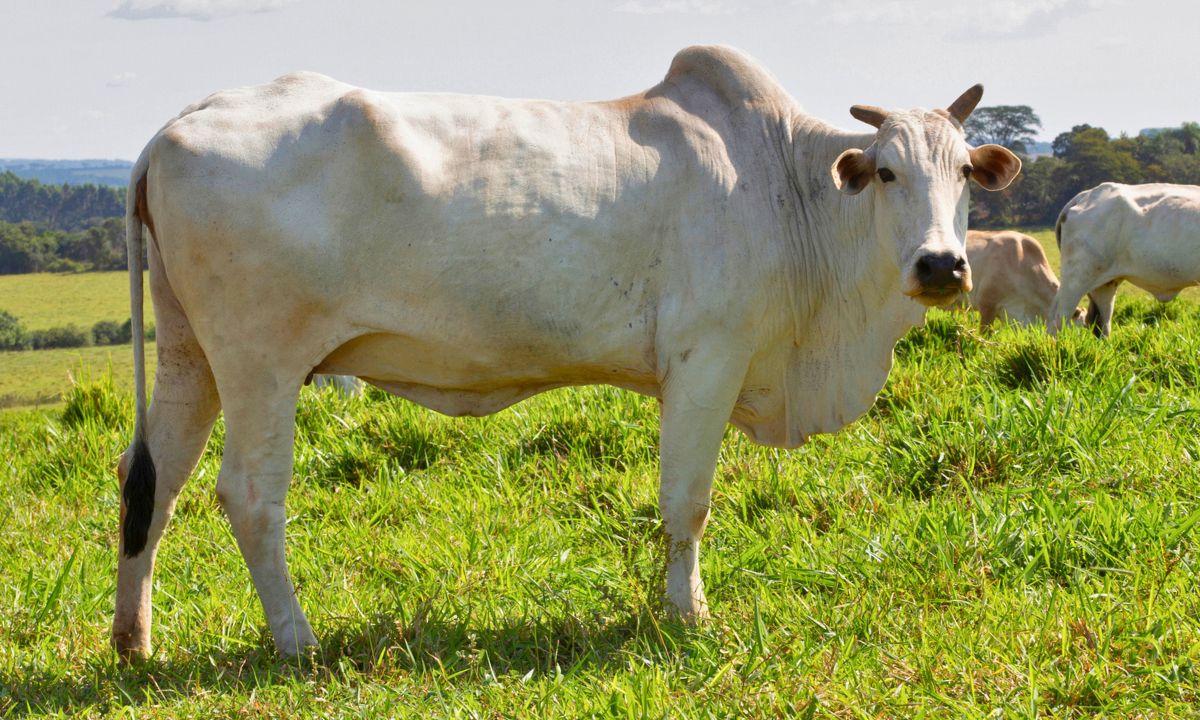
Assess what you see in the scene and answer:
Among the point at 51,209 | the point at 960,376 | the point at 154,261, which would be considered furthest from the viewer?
the point at 51,209

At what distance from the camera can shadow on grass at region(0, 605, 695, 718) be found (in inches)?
159

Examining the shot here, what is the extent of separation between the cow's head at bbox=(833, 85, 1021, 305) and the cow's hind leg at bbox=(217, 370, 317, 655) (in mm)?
2129

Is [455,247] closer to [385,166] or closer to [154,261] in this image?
[385,166]

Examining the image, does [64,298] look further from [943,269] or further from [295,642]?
[943,269]

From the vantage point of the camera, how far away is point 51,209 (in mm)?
82750

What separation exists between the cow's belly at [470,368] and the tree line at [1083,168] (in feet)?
62.6

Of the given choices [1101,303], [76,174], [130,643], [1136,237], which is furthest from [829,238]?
[76,174]

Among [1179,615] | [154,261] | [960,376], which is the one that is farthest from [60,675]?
[960,376]

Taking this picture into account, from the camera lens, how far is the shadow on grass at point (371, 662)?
4.04m

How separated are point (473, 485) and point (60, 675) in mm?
2140

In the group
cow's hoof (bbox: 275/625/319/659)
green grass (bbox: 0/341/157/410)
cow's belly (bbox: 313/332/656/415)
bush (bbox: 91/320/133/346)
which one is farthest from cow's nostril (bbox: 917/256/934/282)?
bush (bbox: 91/320/133/346)

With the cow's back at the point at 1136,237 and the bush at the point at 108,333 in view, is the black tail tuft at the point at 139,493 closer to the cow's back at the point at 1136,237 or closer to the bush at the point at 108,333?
the cow's back at the point at 1136,237

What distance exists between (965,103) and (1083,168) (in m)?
26.5

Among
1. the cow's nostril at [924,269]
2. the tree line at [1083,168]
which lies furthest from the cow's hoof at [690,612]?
the tree line at [1083,168]
